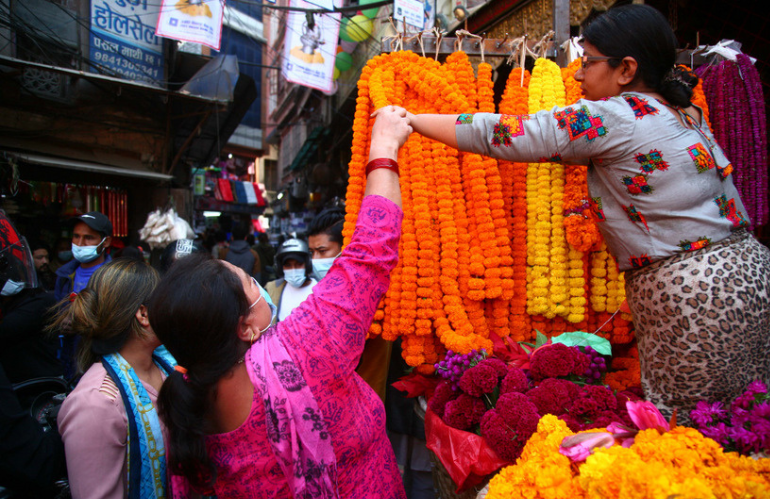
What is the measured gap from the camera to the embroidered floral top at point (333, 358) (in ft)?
3.49

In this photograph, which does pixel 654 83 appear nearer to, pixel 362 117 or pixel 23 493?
pixel 362 117

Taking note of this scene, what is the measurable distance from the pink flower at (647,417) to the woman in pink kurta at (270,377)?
2.28 ft

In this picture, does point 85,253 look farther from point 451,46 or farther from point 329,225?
point 451,46

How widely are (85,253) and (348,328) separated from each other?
11.2 feet

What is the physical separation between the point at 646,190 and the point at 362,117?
130 centimetres

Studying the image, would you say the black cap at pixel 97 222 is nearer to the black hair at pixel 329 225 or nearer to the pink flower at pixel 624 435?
the black hair at pixel 329 225

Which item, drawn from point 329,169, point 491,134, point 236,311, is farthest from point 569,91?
point 329,169

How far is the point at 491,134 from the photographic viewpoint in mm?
1361

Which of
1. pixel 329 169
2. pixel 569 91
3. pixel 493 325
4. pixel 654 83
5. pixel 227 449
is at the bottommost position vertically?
pixel 227 449

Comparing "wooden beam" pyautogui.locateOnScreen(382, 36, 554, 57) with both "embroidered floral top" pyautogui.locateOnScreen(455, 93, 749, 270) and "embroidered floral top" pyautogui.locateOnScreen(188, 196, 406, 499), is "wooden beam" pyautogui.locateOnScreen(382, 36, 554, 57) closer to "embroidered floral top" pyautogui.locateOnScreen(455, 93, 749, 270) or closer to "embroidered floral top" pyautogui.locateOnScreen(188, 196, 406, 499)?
"embroidered floral top" pyautogui.locateOnScreen(455, 93, 749, 270)

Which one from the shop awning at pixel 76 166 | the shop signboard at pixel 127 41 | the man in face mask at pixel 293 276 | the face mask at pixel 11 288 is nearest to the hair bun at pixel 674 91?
the man in face mask at pixel 293 276

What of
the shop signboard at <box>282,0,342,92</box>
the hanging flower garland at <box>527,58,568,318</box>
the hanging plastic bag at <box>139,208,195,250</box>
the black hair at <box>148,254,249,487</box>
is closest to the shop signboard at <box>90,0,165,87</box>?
the shop signboard at <box>282,0,342,92</box>

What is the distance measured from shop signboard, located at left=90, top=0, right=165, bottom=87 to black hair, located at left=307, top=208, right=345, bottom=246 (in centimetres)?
578

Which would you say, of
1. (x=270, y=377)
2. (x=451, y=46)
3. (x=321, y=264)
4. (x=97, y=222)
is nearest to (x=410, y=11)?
(x=451, y=46)
